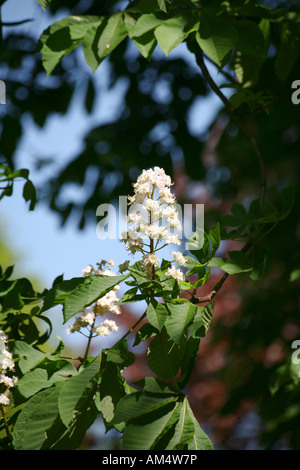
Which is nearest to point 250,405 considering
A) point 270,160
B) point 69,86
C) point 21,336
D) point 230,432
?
point 230,432

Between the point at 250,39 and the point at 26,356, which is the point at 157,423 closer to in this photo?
the point at 26,356

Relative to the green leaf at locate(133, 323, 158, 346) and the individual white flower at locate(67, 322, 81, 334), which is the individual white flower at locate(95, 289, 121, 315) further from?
the green leaf at locate(133, 323, 158, 346)

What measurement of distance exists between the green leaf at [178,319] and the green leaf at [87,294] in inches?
4.5

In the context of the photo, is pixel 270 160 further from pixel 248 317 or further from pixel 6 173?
Answer: pixel 6 173

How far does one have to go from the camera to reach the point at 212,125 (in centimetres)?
339

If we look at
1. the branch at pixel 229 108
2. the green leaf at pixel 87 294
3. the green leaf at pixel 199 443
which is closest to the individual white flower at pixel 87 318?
the green leaf at pixel 87 294

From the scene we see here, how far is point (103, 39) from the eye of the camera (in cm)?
124

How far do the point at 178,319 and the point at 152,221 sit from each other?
20 centimetres

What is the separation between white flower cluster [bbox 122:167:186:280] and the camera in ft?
3.29

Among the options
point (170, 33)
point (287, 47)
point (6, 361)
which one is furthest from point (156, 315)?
point (287, 47)

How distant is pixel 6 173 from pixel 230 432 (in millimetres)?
4725

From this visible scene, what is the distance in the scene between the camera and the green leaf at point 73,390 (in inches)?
35.7

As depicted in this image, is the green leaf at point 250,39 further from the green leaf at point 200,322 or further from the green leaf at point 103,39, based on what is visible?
the green leaf at point 200,322

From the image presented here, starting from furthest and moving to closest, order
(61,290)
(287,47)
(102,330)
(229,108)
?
(287,47) < (229,108) < (102,330) < (61,290)
